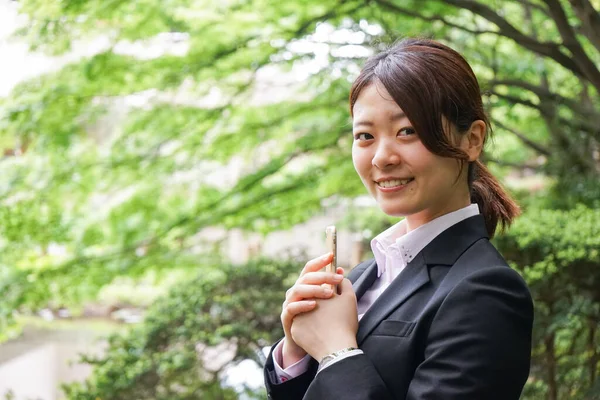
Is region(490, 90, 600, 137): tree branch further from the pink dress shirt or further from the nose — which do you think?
the nose

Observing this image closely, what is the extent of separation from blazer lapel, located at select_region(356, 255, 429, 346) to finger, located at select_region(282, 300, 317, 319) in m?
0.11

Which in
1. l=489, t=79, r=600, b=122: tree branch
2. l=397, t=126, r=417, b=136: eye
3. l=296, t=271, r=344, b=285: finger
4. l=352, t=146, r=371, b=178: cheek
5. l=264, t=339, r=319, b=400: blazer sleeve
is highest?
l=397, t=126, r=417, b=136: eye

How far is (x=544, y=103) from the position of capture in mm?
5078

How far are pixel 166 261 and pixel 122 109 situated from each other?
134cm

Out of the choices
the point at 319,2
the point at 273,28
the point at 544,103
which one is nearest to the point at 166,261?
the point at 273,28

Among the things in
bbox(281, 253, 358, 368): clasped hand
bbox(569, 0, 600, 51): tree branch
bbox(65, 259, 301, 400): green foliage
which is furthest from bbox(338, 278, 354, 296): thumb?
bbox(65, 259, 301, 400): green foliage

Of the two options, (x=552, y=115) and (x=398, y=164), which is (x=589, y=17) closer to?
(x=552, y=115)

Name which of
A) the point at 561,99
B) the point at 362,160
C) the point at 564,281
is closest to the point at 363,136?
the point at 362,160

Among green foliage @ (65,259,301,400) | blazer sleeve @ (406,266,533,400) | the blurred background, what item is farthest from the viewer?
green foliage @ (65,259,301,400)

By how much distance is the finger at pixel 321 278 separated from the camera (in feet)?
4.32

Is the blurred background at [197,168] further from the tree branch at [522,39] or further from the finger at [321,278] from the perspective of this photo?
the finger at [321,278]

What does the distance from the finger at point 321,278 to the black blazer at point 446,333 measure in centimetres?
10

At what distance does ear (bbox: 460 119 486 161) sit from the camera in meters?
1.37

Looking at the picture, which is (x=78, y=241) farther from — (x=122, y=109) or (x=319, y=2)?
(x=319, y=2)
